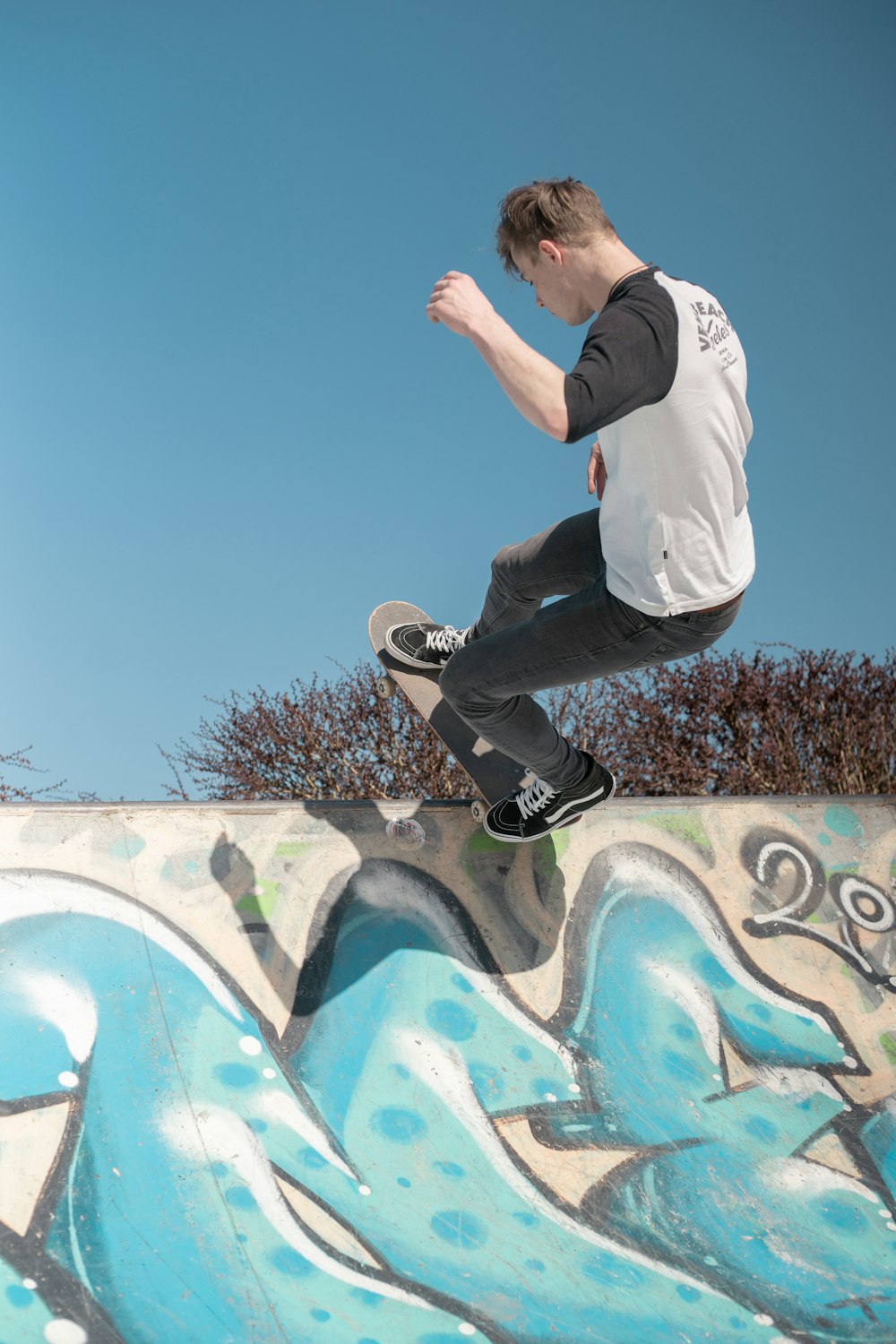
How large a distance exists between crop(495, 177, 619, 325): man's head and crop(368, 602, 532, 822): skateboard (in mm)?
1782

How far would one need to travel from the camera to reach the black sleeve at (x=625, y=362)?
2115mm

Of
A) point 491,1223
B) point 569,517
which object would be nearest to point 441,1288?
point 491,1223

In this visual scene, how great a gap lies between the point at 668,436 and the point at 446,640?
173 cm

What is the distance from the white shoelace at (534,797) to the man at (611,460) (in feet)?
0.23

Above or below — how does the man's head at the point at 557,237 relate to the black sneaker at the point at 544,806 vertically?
above

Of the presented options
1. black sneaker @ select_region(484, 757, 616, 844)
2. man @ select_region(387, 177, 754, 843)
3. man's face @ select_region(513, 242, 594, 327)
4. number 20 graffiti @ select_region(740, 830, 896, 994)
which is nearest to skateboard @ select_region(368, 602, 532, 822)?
black sneaker @ select_region(484, 757, 616, 844)

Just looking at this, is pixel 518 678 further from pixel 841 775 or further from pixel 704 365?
pixel 841 775

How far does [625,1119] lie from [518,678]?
4.88 feet

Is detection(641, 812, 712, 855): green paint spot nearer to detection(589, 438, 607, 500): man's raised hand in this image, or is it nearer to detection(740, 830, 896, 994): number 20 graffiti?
detection(740, 830, 896, 994): number 20 graffiti

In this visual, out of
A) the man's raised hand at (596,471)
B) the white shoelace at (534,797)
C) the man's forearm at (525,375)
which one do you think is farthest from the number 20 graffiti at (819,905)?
the man's forearm at (525,375)

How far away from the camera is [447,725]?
13.1ft

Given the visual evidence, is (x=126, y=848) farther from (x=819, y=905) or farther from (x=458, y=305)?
(x=819, y=905)

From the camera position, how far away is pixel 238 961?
3.21 meters

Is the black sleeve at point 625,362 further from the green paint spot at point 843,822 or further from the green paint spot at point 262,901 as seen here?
the green paint spot at point 843,822
